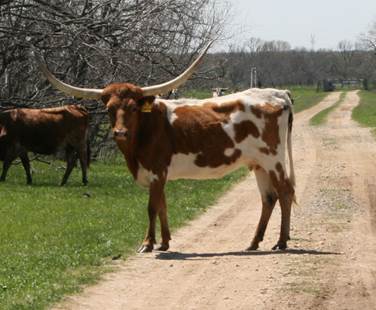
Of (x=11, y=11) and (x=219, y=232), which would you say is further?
(x=11, y=11)

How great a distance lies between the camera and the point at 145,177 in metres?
13.1

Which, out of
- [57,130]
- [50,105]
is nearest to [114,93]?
[57,130]

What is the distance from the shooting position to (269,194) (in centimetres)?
1362

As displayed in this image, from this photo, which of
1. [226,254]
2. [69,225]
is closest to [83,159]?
[69,225]

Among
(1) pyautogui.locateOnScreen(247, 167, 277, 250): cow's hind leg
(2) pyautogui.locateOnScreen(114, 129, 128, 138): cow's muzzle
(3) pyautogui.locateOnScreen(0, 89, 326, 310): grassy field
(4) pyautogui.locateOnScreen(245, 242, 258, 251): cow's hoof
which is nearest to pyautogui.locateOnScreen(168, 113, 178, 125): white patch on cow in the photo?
(2) pyautogui.locateOnScreen(114, 129, 128, 138): cow's muzzle

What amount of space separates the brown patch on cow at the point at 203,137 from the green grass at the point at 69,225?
4.77 ft

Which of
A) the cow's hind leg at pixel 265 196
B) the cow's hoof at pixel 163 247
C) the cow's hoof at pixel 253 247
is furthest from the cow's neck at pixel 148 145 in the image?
the cow's hoof at pixel 253 247

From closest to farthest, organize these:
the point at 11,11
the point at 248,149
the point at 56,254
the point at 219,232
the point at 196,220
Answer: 1. the point at 56,254
2. the point at 248,149
3. the point at 219,232
4. the point at 196,220
5. the point at 11,11

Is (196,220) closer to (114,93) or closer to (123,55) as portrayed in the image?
(114,93)

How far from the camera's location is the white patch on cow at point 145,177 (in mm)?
13023

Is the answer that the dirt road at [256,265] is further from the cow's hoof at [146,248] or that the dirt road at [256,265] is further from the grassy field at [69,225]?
the grassy field at [69,225]

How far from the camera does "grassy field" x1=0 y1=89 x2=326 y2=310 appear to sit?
10680 mm

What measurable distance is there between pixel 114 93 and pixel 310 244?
324 centimetres

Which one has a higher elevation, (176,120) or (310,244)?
(176,120)
